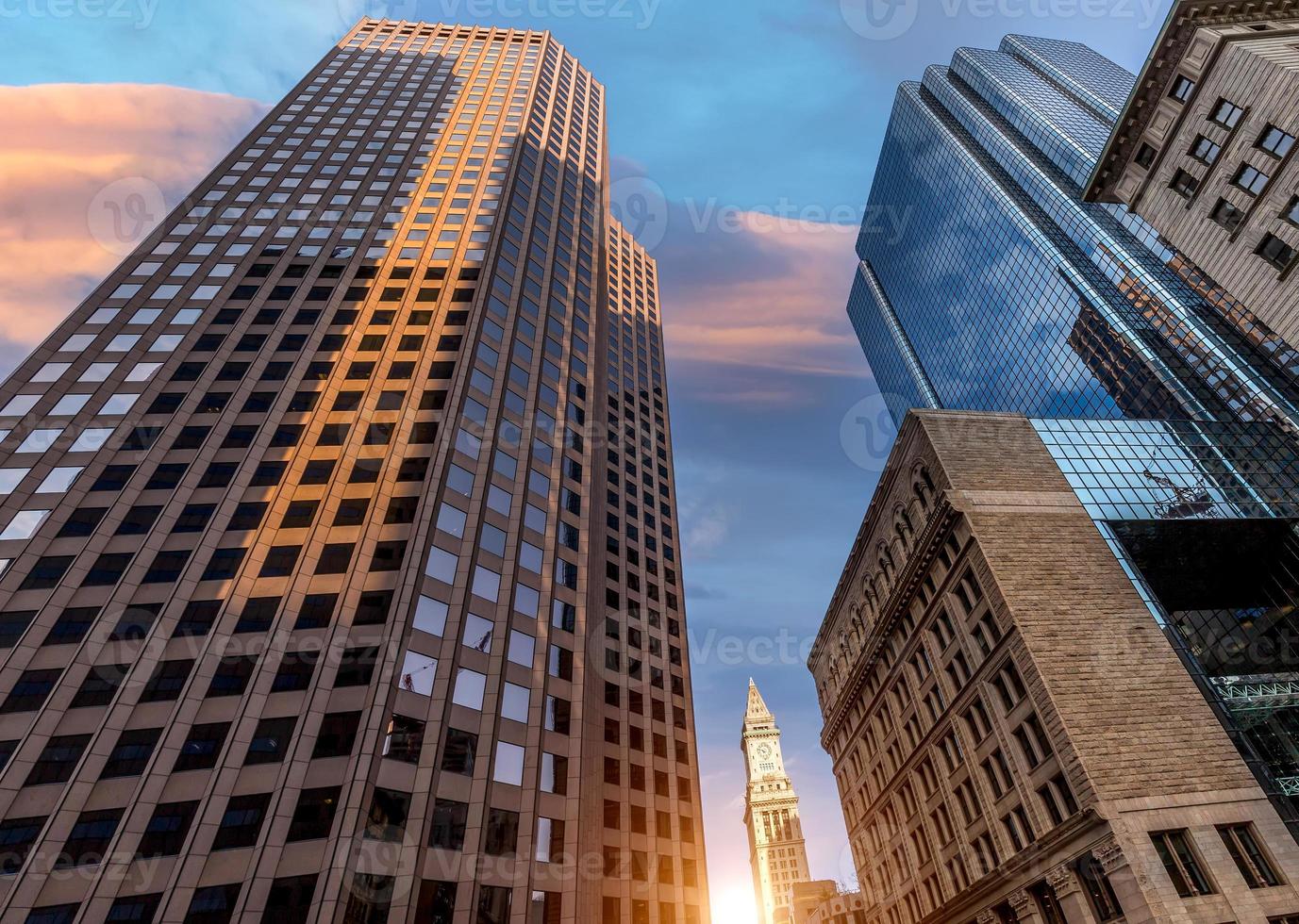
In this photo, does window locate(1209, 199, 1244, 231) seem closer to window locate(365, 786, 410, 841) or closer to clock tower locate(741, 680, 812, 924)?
window locate(365, 786, 410, 841)

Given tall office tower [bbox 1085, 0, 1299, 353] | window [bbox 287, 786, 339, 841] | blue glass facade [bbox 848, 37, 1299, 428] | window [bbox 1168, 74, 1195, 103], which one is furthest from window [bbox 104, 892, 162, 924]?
blue glass facade [bbox 848, 37, 1299, 428]

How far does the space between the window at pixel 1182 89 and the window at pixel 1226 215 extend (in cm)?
626

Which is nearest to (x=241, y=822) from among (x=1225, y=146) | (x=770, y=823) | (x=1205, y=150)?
(x=1225, y=146)

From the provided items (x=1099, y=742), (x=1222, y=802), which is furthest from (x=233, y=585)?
(x=1222, y=802)

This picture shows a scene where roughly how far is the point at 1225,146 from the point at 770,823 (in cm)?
16911

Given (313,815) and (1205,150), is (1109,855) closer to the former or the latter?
(313,815)

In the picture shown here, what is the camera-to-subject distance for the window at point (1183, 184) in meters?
40.1

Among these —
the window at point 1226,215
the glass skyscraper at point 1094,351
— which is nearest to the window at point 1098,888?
the glass skyscraper at point 1094,351

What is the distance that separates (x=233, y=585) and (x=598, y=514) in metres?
29.8

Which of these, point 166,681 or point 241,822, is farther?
point 166,681

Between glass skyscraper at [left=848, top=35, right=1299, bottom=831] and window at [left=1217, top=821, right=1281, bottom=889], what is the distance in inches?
89.8

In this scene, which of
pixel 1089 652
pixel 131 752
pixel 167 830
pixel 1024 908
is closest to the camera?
pixel 167 830

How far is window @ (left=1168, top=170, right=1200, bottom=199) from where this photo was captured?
40.1m

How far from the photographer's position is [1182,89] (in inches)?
1575
